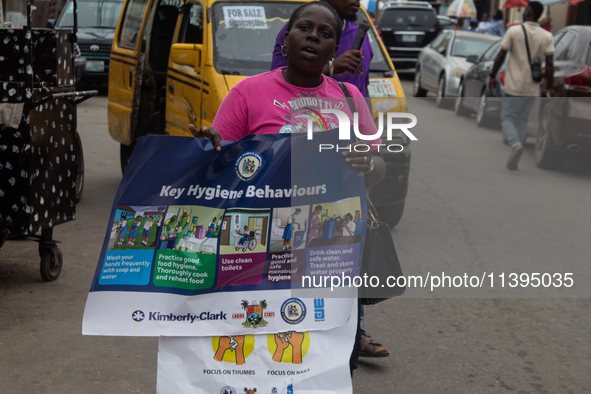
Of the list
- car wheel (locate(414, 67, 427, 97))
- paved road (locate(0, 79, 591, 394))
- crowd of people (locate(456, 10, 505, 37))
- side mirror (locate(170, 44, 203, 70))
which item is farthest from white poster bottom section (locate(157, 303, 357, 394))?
crowd of people (locate(456, 10, 505, 37))

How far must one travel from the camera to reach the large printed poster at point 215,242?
2281 mm

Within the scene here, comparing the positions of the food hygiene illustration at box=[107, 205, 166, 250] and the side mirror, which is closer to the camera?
the food hygiene illustration at box=[107, 205, 166, 250]

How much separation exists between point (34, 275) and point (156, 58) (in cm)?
363

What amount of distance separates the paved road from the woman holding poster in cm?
62

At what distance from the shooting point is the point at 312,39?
2.60 meters

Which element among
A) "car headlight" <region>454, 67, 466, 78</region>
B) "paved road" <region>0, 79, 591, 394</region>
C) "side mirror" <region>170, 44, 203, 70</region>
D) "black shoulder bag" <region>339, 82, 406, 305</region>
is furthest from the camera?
"car headlight" <region>454, 67, 466, 78</region>

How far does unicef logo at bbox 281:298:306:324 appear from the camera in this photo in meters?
2.32

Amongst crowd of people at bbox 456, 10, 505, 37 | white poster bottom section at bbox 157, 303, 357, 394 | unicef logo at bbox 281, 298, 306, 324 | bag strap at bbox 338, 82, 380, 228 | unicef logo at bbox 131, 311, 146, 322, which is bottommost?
crowd of people at bbox 456, 10, 505, 37

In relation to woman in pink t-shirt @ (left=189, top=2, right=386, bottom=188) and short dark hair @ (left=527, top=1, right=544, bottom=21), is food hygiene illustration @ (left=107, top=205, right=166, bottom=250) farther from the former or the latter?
short dark hair @ (left=527, top=1, right=544, bottom=21)

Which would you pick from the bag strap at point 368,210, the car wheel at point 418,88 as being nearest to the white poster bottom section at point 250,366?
→ the bag strap at point 368,210

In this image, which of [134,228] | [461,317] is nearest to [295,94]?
Result: [134,228]

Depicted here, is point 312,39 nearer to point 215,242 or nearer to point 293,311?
point 215,242

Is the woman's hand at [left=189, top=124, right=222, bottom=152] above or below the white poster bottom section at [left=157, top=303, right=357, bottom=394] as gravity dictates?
above

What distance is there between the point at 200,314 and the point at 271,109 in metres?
0.73
